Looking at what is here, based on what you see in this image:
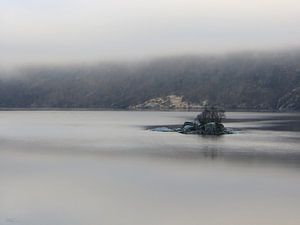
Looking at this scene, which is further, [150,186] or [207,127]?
[207,127]

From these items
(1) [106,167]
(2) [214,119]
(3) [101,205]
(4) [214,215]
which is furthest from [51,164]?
(2) [214,119]

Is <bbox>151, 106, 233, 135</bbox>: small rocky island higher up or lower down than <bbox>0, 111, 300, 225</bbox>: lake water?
higher up

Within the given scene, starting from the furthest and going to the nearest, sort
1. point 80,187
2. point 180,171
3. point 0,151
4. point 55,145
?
point 55,145 < point 0,151 < point 180,171 < point 80,187

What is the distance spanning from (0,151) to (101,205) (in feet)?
92.9

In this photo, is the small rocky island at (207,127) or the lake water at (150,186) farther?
the small rocky island at (207,127)

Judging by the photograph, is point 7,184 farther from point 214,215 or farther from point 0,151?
point 0,151

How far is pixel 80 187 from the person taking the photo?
27.8 metres

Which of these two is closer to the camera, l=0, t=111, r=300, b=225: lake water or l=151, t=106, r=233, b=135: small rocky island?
l=0, t=111, r=300, b=225: lake water

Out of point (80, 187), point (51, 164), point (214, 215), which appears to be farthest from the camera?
point (51, 164)

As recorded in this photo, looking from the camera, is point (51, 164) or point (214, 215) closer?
point (214, 215)

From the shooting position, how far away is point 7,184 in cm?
2839

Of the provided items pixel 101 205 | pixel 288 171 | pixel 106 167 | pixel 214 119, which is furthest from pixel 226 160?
pixel 214 119

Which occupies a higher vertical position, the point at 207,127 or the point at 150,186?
the point at 207,127

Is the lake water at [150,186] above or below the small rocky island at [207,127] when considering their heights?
below
